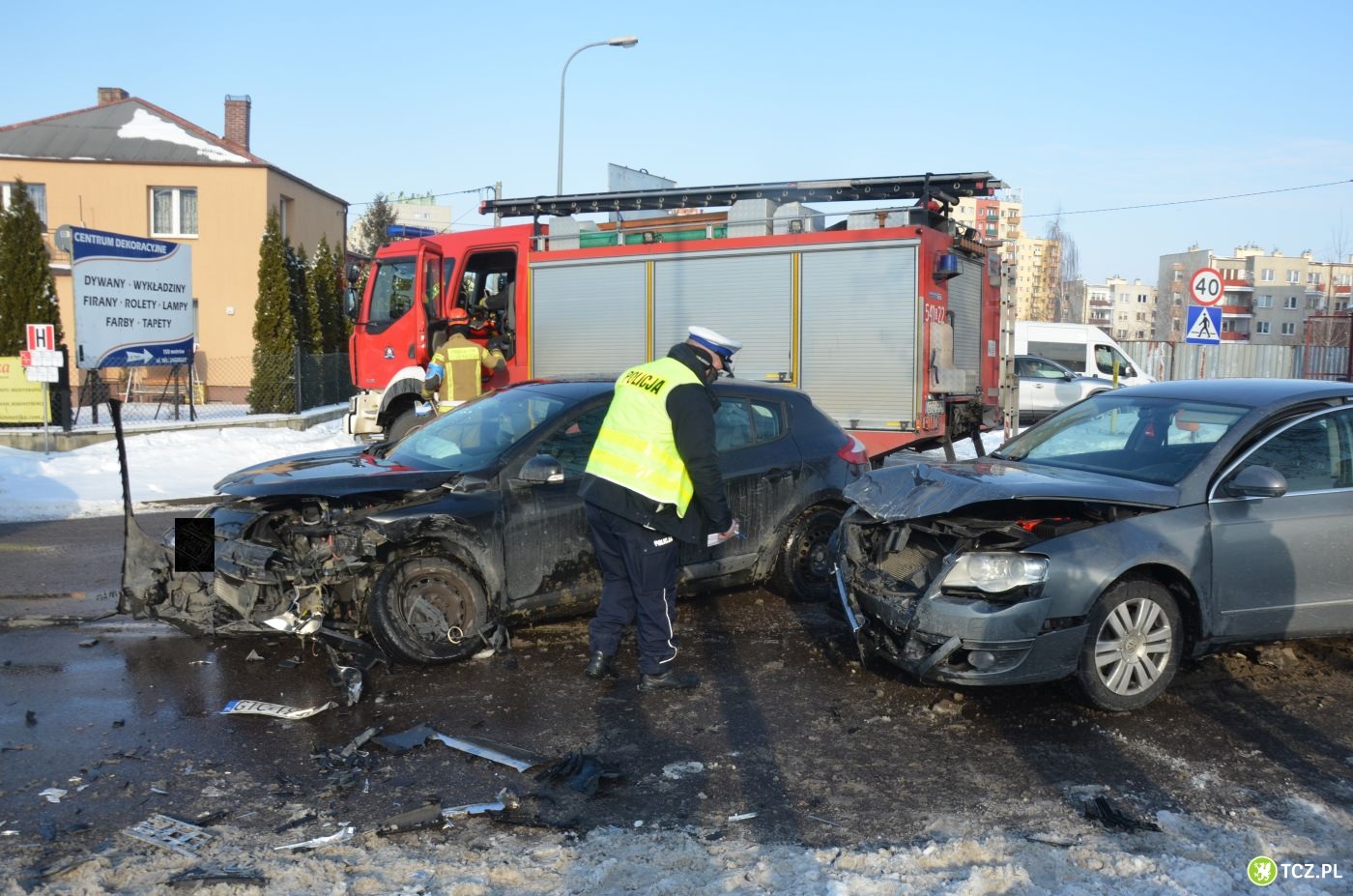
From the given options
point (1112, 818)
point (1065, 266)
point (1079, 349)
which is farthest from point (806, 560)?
point (1065, 266)

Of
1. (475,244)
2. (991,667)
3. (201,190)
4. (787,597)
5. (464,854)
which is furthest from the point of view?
(201,190)

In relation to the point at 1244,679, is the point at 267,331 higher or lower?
higher

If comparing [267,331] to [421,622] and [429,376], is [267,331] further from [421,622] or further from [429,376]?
[421,622]

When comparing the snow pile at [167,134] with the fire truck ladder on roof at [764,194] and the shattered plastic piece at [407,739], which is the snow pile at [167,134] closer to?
the fire truck ladder on roof at [764,194]

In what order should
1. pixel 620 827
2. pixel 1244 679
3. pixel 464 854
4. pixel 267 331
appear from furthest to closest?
pixel 267 331, pixel 1244 679, pixel 620 827, pixel 464 854

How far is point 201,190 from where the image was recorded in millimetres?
29469

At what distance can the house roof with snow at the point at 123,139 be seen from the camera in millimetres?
29062

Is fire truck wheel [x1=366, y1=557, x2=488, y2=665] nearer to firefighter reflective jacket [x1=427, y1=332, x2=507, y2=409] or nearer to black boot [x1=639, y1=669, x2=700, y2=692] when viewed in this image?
black boot [x1=639, y1=669, x2=700, y2=692]

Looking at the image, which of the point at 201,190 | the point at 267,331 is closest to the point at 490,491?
the point at 267,331

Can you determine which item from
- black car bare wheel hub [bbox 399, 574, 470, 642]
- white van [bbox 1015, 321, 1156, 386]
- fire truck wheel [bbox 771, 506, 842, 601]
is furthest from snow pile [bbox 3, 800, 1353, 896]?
white van [bbox 1015, 321, 1156, 386]

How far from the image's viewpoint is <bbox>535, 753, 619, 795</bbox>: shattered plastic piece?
423cm

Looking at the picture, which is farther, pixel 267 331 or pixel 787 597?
pixel 267 331

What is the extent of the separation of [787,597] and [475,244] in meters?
7.81

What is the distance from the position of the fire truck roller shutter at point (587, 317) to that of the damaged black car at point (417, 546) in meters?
5.94
